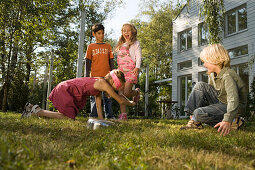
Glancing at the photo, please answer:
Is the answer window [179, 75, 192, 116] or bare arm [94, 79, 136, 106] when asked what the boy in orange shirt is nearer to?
bare arm [94, 79, 136, 106]

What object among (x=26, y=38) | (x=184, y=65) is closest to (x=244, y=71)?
(x=184, y=65)

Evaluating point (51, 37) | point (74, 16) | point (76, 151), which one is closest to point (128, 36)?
point (76, 151)

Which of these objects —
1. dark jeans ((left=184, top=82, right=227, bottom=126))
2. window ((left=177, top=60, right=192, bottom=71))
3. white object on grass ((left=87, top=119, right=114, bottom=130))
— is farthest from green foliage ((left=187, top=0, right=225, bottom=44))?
window ((left=177, top=60, right=192, bottom=71))

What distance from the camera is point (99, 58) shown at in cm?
450

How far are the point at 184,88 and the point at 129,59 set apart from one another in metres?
8.76

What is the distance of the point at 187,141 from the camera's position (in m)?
1.88

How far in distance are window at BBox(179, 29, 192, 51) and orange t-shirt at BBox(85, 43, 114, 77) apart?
29.7 ft

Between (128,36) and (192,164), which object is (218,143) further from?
(128,36)

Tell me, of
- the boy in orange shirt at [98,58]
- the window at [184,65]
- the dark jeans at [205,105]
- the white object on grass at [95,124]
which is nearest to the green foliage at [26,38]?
the boy in orange shirt at [98,58]

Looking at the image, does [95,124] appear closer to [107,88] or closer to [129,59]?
[107,88]

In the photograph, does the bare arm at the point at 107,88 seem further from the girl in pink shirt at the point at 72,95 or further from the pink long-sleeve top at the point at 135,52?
the pink long-sleeve top at the point at 135,52

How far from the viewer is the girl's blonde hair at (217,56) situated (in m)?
2.77

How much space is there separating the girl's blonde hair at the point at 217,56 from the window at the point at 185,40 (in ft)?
33.5

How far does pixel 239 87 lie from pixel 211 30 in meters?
2.79
